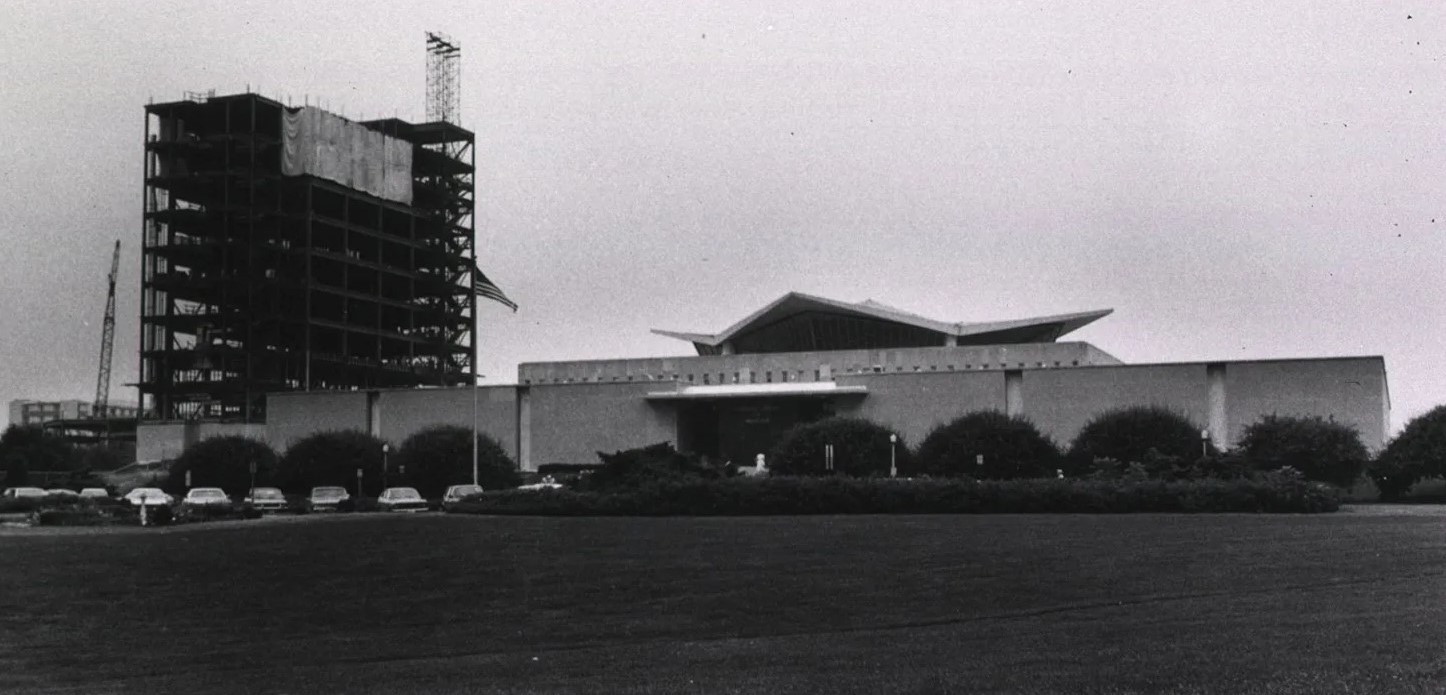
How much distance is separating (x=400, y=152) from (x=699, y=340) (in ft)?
102

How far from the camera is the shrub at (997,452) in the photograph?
70375 millimetres

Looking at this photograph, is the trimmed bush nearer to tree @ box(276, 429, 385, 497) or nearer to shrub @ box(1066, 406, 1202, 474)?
tree @ box(276, 429, 385, 497)

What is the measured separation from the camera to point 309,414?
104 metres

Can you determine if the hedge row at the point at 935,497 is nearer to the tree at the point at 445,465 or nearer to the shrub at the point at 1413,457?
the shrub at the point at 1413,457

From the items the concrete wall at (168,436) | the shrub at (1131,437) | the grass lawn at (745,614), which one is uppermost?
the concrete wall at (168,436)

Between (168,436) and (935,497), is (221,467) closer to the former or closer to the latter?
(168,436)

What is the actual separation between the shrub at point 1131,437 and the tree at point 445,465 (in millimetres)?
28995

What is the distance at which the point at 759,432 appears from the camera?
320 ft

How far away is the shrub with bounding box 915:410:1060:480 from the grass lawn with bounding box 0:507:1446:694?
4063 cm

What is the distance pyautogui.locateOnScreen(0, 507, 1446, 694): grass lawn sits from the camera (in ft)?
43.3

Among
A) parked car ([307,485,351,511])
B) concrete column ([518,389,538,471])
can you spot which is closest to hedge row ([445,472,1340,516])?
parked car ([307,485,351,511])

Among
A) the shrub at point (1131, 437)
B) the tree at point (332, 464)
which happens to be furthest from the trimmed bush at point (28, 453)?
the shrub at point (1131, 437)

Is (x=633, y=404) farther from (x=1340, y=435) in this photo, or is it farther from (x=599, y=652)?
(x=599, y=652)

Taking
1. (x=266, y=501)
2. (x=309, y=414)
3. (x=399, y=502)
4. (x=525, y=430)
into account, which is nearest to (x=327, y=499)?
(x=266, y=501)
